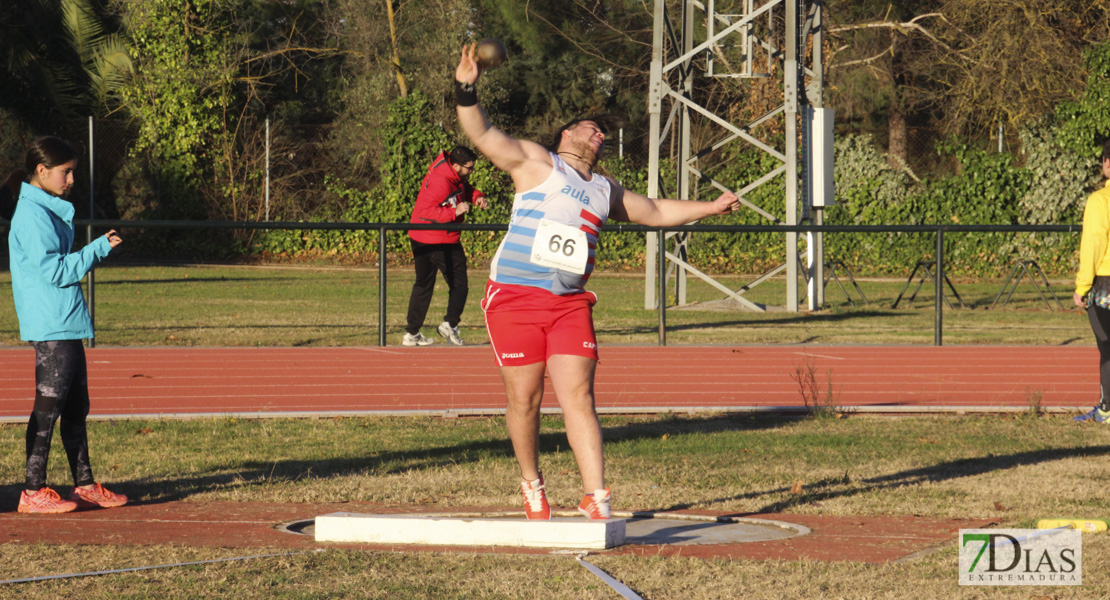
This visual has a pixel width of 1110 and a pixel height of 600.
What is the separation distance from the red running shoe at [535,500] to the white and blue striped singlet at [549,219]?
0.88m

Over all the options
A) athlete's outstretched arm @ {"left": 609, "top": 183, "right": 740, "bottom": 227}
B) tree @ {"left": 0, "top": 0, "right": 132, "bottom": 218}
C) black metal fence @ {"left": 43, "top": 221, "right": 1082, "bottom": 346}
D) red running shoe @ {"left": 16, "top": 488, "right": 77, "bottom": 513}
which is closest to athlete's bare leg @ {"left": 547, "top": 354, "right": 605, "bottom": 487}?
athlete's outstretched arm @ {"left": 609, "top": 183, "right": 740, "bottom": 227}

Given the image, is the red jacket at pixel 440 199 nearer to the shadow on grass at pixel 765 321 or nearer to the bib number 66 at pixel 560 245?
the shadow on grass at pixel 765 321

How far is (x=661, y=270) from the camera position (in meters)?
13.4

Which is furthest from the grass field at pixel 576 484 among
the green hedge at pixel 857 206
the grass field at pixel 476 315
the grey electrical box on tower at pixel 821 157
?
the green hedge at pixel 857 206

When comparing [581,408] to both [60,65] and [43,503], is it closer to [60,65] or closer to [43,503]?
[43,503]

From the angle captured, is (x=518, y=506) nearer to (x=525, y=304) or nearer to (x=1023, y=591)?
(x=525, y=304)

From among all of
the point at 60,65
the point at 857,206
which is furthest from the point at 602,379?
the point at 60,65

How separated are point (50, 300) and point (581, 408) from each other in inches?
102

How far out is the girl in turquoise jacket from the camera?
6.14 metres

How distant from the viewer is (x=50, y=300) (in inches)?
244

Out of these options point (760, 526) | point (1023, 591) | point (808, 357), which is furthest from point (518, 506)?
point (808, 357)

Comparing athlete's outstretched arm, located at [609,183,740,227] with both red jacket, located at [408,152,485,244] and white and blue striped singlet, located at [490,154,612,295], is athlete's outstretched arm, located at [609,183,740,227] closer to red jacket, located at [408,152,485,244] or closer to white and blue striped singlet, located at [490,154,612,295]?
white and blue striped singlet, located at [490,154,612,295]

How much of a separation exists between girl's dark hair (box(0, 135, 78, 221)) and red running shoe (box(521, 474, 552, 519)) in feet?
8.70

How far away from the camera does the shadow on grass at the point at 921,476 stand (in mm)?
6628
